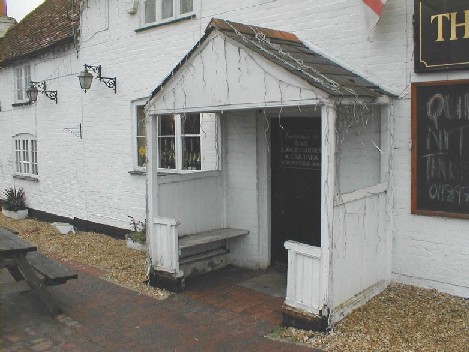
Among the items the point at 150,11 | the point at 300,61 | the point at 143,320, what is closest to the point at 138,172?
the point at 150,11

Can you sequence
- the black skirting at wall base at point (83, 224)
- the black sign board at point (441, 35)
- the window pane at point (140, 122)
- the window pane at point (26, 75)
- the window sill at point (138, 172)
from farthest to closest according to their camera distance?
the window pane at point (26, 75) < the black skirting at wall base at point (83, 224) < the window pane at point (140, 122) < the window sill at point (138, 172) < the black sign board at point (441, 35)

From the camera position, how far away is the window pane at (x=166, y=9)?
352 inches

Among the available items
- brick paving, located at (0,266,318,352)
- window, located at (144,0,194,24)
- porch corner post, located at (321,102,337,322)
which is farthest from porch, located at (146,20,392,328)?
window, located at (144,0,194,24)

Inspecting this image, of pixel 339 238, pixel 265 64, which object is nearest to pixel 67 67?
pixel 265 64

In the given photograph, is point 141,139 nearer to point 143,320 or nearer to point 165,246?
point 165,246

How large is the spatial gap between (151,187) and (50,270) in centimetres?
173

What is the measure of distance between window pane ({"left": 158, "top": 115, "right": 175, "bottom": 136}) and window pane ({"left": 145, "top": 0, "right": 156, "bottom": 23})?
1.89 meters

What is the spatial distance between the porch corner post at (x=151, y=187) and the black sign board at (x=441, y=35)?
3.55 m

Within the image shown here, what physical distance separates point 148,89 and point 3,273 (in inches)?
162

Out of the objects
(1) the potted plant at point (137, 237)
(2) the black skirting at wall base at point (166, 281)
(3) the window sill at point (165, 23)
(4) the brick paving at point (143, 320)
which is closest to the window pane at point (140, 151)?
(1) the potted plant at point (137, 237)

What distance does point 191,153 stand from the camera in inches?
345

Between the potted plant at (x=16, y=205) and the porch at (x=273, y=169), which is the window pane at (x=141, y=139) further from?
the potted plant at (x=16, y=205)

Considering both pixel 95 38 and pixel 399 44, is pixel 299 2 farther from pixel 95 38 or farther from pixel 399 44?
pixel 95 38

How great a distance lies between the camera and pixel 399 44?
592 centimetres
